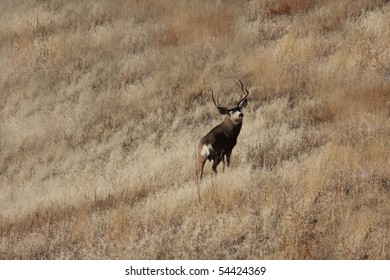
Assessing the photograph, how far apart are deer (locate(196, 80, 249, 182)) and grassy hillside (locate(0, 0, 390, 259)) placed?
0.28 metres

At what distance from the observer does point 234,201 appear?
9398 millimetres

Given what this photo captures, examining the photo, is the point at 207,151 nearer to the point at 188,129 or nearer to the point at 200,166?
the point at 200,166

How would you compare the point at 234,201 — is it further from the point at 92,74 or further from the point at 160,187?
the point at 92,74

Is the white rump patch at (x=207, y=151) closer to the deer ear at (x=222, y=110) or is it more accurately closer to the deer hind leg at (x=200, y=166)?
the deer hind leg at (x=200, y=166)

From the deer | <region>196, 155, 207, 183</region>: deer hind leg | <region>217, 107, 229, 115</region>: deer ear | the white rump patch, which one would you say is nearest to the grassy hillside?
<region>196, 155, 207, 183</region>: deer hind leg

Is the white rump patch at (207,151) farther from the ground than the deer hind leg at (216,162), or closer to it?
farther from the ground

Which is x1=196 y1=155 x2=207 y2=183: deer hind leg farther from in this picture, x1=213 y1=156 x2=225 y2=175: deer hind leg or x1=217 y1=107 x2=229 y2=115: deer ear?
x1=217 y1=107 x2=229 y2=115: deer ear

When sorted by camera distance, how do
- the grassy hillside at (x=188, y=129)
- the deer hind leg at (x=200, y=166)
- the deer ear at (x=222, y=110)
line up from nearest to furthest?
the grassy hillside at (x=188, y=129), the deer hind leg at (x=200, y=166), the deer ear at (x=222, y=110)

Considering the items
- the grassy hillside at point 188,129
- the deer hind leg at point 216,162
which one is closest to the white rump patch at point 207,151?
the deer hind leg at point 216,162

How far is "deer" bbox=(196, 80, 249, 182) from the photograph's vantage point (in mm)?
10242

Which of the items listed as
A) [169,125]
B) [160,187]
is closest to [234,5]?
[169,125]

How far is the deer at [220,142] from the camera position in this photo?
10.2m

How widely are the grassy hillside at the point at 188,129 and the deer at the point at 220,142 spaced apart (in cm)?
28

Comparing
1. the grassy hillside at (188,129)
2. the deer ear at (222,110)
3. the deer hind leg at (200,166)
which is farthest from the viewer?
the deer ear at (222,110)
